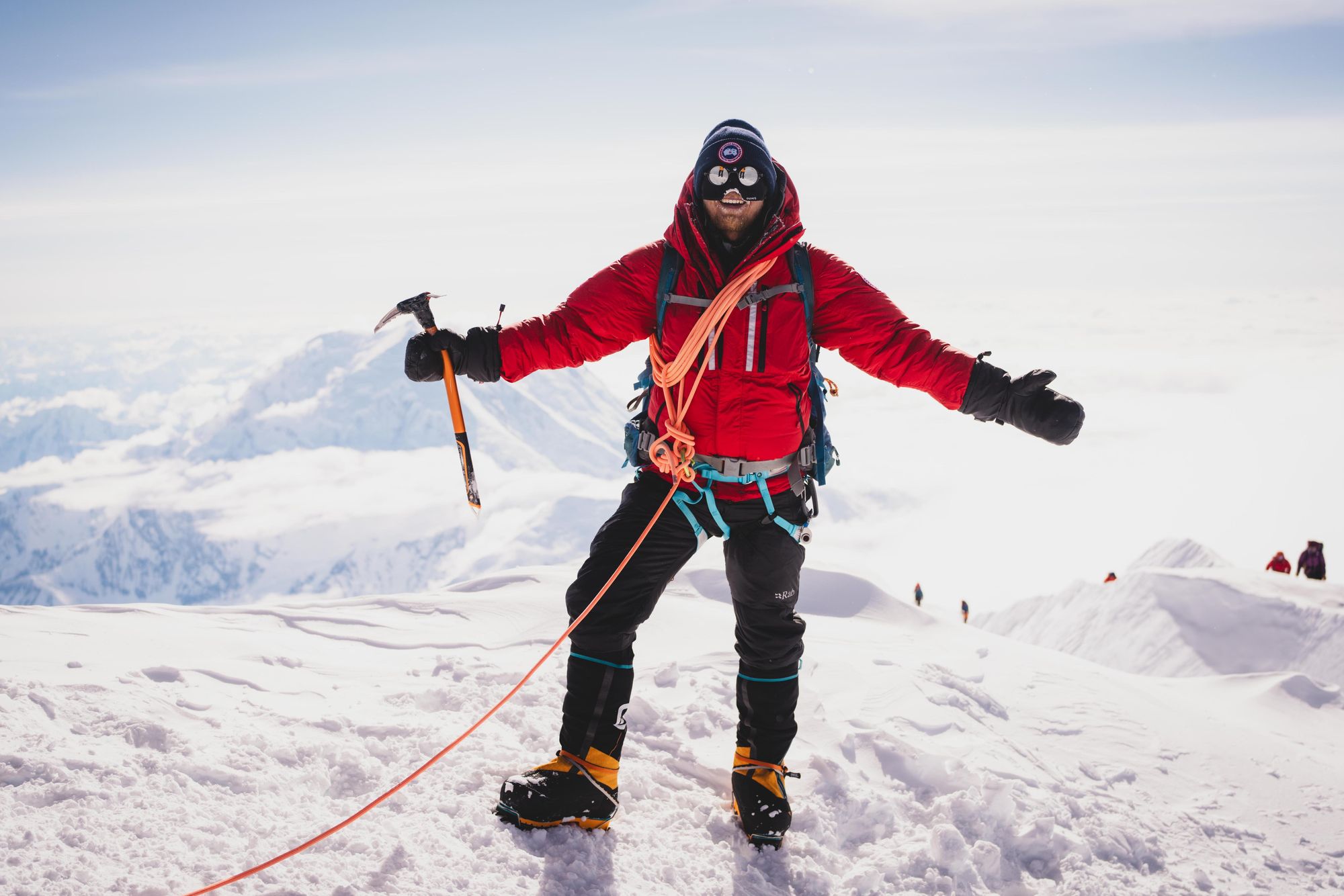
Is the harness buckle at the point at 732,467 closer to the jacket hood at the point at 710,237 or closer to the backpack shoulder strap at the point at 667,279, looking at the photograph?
the backpack shoulder strap at the point at 667,279

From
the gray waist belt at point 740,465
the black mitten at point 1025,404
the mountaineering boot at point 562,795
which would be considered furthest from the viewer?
the gray waist belt at point 740,465

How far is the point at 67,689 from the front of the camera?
13.3 feet

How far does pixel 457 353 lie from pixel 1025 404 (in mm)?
2431

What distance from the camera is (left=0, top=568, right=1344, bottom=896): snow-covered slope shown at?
120 inches

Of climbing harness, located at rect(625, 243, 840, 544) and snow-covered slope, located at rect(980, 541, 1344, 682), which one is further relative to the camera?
snow-covered slope, located at rect(980, 541, 1344, 682)

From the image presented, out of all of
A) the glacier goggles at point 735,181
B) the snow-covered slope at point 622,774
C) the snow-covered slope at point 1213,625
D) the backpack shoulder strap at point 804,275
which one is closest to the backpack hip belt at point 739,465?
the backpack shoulder strap at point 804,275

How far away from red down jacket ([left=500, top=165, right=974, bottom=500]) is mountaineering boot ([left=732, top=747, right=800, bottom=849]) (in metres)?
1.29

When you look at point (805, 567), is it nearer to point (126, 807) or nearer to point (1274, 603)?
point (126, 807)

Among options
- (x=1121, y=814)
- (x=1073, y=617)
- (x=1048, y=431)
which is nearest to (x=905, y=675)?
(x=1121, y=814)

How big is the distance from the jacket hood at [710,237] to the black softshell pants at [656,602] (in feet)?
3.37

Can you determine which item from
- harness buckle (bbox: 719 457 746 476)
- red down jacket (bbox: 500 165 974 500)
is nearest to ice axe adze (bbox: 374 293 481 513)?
red down jacket (bbox: 500 165 974 500)

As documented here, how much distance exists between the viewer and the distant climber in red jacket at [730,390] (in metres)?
3.43

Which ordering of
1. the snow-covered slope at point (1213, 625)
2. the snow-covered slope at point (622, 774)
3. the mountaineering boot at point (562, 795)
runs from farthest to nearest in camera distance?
the snow-covered slope at point (1213, 625), the mountaineering boot at point (562, 795), the snow-covered slope at point (622, 774)

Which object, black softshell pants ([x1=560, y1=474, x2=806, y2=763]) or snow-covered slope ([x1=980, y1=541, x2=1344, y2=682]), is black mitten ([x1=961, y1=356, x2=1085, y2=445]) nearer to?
black softshell pants ([x1=560, y1=474, x2=806, y2=763])
